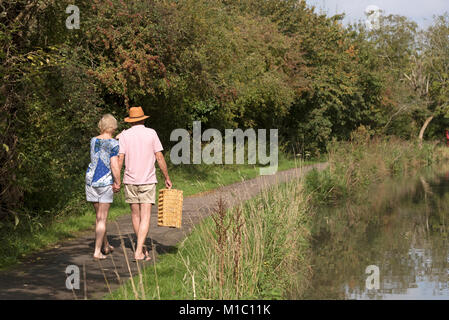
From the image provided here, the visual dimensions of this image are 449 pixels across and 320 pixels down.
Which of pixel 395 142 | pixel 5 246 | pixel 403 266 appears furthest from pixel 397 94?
pixel 5 246

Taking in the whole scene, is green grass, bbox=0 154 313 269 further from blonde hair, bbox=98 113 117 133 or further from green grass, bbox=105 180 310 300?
blonde hair, bbox=98 113 117 133

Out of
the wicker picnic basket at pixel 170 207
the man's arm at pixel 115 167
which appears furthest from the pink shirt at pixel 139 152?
the wicker picnic basket at pixel 170 207

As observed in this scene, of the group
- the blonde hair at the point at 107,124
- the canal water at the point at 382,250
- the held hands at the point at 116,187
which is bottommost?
the canal water at the point at 382,250

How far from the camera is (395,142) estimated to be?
113 feet

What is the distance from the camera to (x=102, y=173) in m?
8.82

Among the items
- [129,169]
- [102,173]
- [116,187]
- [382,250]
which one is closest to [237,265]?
[129,169]

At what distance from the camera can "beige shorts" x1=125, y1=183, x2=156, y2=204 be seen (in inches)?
345

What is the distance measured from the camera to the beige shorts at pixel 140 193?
28.7 ft

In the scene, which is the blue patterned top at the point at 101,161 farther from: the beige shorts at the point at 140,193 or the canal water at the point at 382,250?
the canal water at the point at 382,250

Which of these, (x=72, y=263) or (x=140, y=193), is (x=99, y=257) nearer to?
(x=72, y=263)

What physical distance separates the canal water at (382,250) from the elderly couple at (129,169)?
2.62 m

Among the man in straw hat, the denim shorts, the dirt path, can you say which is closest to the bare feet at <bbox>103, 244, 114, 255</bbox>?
the dirt path

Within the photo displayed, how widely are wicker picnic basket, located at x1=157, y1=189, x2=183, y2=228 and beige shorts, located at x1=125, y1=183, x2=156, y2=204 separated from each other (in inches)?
6.2
